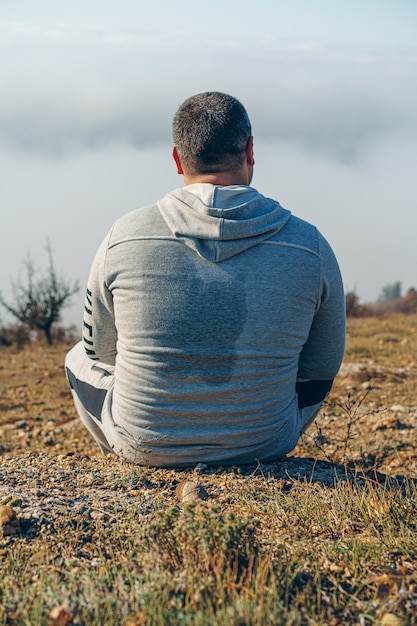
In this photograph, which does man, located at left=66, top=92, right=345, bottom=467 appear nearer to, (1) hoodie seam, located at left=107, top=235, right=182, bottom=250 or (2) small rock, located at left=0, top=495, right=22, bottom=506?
(1) hoodie seam, located at left=107, top=235, right=182, bottom=250

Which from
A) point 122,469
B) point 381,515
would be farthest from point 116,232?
point 381,515

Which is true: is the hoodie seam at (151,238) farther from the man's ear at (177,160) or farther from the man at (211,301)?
the man's ear at (177,160)

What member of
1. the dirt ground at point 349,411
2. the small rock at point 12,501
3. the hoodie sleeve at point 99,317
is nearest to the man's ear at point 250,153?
the hoodie sleeve at point 99,317

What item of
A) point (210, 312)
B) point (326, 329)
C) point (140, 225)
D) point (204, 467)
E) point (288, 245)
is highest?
point (140, 225)

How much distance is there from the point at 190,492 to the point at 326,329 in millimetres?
1071

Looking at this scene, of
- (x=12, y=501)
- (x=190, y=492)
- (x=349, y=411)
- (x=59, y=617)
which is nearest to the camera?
(x=59, y=617)

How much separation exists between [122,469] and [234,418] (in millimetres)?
692

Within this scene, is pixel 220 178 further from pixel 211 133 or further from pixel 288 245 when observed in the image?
pixel 288 245

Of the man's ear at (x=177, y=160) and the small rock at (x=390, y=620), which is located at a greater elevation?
the man's ear at (x=177, y=160)

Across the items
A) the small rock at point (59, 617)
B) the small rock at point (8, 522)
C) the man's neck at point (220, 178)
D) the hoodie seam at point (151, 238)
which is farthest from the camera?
the man's neck at point (220, 178)

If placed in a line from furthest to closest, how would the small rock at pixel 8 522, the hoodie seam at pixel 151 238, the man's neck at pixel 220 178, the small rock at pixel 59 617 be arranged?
1. the man's neck at pixel 220 178
2. the hoodie seam at pixel 151 238
3. the small rock at pixel 8 522
4. the small rock at pixel 59 617

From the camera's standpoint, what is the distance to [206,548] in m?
2.22

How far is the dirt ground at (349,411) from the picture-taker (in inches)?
188

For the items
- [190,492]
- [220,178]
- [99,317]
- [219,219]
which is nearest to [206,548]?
[190,492]
